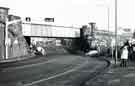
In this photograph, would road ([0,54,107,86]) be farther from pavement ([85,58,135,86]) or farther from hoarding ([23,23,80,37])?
hoarding ([23,23,80,37])

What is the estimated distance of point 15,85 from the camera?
30.8 feet

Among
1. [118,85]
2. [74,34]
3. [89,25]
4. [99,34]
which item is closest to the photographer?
[118,85]

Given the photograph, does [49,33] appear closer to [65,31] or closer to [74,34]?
[65,31]

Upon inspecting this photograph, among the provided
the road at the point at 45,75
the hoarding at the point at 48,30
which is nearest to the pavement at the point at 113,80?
the road at the point at 45,75

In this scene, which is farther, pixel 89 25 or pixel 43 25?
pixel 89 25

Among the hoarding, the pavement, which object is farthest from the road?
the hoarding

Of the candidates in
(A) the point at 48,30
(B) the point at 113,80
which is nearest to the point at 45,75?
(B) the point at 113,80

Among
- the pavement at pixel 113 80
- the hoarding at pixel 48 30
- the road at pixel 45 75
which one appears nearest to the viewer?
the pavement at pixel 113 80

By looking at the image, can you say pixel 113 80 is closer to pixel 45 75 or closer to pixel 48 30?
pixel 45 75

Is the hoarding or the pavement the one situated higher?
the hoarding

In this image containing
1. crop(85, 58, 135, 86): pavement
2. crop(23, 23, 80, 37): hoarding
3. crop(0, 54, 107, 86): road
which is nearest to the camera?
crop(85, 58, 135, 86): pavement

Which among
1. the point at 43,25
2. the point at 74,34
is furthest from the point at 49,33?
the point at 74,34

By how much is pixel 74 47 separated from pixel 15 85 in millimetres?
54993

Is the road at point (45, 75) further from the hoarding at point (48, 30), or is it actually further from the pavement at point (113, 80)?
the hoarding at point (48, 30)
